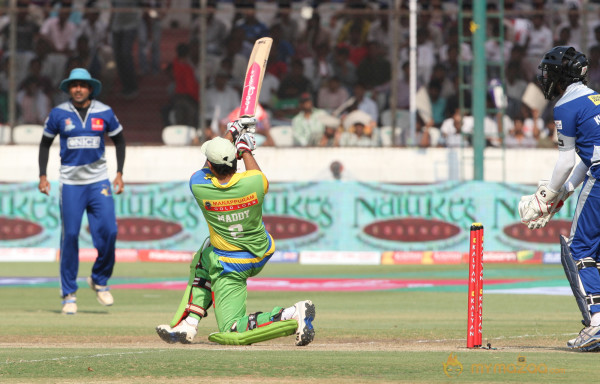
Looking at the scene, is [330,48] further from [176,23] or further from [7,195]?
[7,195]

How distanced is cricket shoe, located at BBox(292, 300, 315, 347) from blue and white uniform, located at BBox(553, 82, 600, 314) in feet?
6.71

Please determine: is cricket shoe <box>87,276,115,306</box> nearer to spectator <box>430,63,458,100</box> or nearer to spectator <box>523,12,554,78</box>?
Result: spectator <box>430,63,458,100</box>

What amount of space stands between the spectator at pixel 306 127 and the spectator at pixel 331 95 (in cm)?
56

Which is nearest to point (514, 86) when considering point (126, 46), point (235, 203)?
point (126, 46)

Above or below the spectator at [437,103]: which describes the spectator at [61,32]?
above

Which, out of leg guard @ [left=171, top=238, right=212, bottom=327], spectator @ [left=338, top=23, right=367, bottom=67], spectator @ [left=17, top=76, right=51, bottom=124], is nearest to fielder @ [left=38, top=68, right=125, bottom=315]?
leg guard @ [left=171, top=238, right=212, bottom=327]

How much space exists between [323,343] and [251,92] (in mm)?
2491

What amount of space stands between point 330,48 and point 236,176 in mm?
14894

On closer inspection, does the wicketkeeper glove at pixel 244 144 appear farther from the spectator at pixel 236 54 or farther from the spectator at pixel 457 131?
the spectator at pixel 236 54

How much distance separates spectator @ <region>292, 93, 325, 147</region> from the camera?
2238 centimetres

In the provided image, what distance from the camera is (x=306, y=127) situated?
22.4 metres

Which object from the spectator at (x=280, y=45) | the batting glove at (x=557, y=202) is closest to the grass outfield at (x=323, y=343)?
the batting glove at (x=557, y=202)

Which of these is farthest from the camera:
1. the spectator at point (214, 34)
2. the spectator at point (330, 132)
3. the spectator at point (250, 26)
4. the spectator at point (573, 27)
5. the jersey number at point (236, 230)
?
the spectator at point (250, 26)

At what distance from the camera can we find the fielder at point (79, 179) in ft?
41.2
